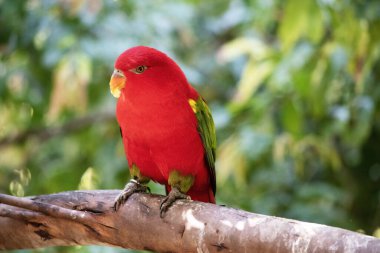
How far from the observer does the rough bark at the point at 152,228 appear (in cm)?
158

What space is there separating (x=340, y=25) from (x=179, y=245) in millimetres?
1485

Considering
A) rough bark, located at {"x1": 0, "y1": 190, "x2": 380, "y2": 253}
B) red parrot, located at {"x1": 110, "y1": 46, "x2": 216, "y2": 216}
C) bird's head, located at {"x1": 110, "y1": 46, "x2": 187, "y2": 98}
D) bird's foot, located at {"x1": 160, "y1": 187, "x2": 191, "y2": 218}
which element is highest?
bird's head, located at {"x1": 110, "y1": 46, "x2": 187, "y2": 98}

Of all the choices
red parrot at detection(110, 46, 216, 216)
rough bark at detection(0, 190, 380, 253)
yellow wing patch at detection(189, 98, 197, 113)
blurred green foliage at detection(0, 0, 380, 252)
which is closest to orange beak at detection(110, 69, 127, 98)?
red parrot at detection(110, 46, 216, 216)

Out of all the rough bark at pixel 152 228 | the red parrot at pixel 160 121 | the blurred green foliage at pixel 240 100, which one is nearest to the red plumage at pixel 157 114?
the red parrot at pixel 160 121

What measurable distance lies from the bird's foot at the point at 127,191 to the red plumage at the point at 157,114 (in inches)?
3.0

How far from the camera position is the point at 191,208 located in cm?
186

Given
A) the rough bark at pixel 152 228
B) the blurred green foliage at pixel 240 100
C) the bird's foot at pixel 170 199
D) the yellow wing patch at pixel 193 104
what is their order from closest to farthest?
the rough bark at pixel 152 228 → the bird's foot at pixel 170 199 → the yellow wing patch at pixel 193 104 → the blurred green foliage at pixel 240 100

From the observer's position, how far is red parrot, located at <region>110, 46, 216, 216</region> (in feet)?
6.40

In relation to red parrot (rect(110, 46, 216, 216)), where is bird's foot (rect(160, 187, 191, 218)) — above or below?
below

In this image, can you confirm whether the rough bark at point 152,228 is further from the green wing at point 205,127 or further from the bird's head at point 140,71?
the bird's head at point 140,71

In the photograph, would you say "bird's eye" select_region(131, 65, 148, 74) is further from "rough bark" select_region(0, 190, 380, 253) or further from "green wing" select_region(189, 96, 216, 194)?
"rough bark" select_region(0, 190, 380, 253)

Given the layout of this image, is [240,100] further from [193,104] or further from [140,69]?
[140,69]

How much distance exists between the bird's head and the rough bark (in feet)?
1.17

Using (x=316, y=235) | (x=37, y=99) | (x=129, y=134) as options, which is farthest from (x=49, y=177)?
(x=316, y=235)
